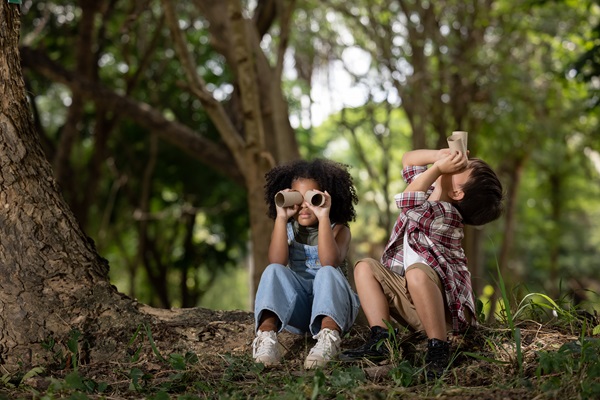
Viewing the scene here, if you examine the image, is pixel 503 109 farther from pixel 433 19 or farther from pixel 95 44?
pixel 95 44

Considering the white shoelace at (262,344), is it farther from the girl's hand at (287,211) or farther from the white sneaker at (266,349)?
the girl's hand at (287,211)

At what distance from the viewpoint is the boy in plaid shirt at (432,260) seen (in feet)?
12.6

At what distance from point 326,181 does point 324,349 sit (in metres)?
1.00

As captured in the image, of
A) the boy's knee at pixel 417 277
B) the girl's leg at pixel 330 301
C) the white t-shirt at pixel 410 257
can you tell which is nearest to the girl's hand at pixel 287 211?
the girl's leg at pixel 330 301

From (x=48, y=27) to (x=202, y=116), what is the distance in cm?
287

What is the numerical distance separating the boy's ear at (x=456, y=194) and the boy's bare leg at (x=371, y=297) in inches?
21.7

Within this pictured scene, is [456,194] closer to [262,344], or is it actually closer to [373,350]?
[373,350]

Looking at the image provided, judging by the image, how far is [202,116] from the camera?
14.0 metres

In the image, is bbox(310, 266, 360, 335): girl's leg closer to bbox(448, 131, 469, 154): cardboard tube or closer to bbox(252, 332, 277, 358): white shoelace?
bbox(252, 332, 277, 358): white shoelace

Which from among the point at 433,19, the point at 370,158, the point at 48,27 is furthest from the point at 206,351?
the point at 370,158

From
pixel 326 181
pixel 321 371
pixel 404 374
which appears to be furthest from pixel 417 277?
pixel 326 181

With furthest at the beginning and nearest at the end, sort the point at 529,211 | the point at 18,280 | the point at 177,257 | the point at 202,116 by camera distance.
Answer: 1. the point at 529,211
2. the point at 177,257
3. the point at 202,116
4. the point at 18,280

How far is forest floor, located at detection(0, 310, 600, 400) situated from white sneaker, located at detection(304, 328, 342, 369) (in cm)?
5

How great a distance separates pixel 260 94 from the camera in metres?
8.42
